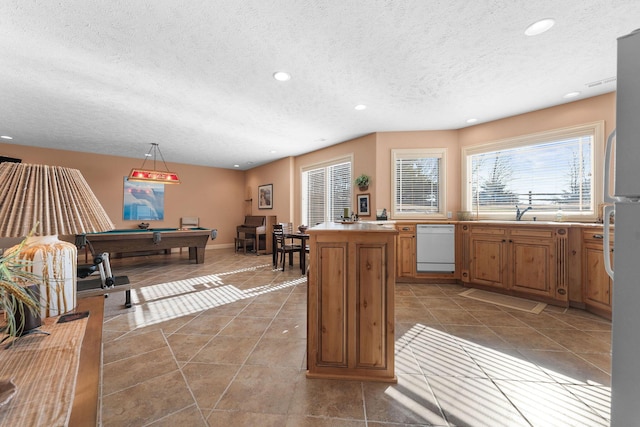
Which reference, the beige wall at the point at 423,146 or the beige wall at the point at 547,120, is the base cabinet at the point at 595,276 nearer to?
the beige wall at the point at 547,120

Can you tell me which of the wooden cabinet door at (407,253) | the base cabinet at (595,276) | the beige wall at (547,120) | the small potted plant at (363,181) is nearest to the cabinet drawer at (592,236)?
the base cabinet at (595,276)

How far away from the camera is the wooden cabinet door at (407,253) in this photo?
4.14 m

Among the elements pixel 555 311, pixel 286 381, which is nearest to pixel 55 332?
pixel 286 381

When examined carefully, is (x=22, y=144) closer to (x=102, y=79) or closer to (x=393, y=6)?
(x=102, y=79)

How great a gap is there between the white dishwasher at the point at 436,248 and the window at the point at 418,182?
19.8 inches

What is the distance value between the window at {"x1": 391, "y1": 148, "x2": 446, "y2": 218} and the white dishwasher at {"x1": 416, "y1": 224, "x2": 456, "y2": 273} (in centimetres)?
50

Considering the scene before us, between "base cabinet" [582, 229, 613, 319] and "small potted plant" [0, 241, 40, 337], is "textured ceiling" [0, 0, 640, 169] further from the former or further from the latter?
"small potted plant" [0, 241, 40, 337]

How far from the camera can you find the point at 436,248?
407 centimetres

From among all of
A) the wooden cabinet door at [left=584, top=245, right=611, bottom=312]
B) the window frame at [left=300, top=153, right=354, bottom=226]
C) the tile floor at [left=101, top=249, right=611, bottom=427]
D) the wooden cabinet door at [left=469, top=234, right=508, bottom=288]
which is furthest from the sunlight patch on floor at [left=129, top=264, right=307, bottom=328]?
the wooden cabinet door at [left=584, top=245, right=611, bottom=312]

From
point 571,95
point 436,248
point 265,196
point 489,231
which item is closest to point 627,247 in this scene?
point 489,231

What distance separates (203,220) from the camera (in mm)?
8109

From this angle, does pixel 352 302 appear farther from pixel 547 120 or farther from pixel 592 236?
pixel 547 120

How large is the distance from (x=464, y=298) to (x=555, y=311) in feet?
3.04

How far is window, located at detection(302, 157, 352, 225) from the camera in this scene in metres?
5.53
